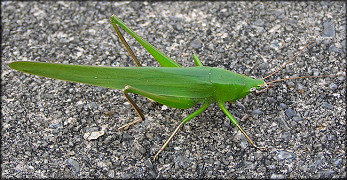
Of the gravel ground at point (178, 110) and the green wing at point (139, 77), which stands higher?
the green wing at point (139, 77)

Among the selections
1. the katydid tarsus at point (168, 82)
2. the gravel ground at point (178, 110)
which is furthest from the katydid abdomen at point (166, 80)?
the gravel ground at point (178, 110)

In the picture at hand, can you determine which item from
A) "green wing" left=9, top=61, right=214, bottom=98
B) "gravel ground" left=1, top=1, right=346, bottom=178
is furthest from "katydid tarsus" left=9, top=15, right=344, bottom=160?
"gravel ground" left=1, top=1, right=346, bottom=178

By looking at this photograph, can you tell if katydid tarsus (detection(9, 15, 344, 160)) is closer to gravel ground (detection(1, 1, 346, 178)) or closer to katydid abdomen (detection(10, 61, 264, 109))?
katydid abdomen (detection(10, 61, 264, 109))

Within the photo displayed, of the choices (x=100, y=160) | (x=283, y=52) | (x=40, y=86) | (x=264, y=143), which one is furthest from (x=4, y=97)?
(x=283, y=52)

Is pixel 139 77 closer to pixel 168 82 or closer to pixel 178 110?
pixel 168 82

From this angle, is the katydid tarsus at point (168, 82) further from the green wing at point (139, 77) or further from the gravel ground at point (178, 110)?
the gravel ground at point (178, 110)

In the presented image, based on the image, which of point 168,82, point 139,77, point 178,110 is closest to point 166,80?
point 168,82

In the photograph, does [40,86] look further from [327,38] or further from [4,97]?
[327,38]
